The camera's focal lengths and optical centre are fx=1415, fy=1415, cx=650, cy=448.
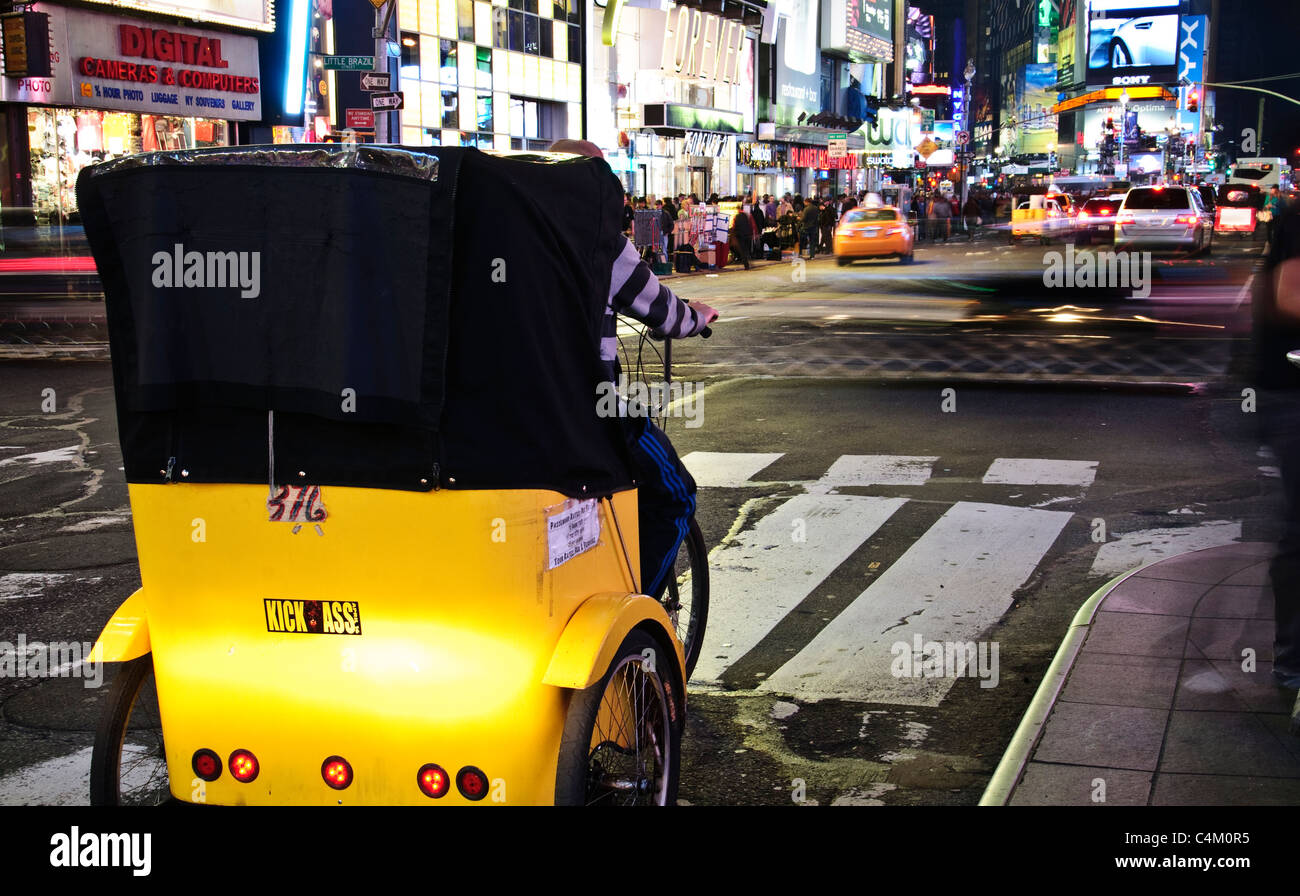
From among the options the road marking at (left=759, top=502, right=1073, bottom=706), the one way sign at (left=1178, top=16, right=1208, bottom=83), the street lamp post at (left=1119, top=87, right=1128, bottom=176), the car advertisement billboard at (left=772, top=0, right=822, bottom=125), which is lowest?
the road marking at (left=759, top=502, right=1073, bottom=706)

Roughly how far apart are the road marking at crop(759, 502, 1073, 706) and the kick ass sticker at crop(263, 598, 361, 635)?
2.50m

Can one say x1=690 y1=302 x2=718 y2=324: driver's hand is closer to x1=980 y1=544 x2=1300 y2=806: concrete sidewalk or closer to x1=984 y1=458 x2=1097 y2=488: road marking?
x1=980 y1=544 x2=1300 y2=806: concrete sidewalk

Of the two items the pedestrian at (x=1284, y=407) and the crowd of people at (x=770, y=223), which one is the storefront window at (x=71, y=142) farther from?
the pedestrian at (x=1284, y=407)

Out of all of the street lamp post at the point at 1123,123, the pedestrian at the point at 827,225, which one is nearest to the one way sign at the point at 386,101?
the pedestrian at the point at 827,225

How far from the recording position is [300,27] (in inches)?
1257

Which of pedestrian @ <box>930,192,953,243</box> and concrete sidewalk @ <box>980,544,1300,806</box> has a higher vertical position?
pedestrian @ <box>930,192,953,243</box>

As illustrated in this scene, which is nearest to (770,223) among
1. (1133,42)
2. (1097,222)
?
(1097,222)

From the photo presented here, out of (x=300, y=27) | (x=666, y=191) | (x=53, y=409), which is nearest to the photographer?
(x=53, y=409)

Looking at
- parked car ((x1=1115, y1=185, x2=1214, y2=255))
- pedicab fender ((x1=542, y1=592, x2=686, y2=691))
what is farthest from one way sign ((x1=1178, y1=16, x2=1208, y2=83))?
pedicab fender ((x1=542, y1=592, x2=686, y2=691))

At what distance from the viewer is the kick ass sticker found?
350 cm
